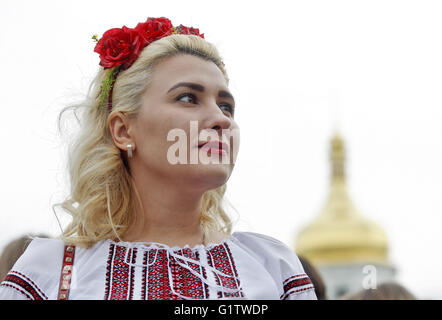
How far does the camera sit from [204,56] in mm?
3076

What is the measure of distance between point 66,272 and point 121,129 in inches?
24.3

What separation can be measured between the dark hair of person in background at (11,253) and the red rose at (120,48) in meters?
1.39

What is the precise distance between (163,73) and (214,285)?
832mm

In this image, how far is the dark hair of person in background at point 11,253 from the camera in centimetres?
421

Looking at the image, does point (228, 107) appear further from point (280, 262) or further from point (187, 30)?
point (280, 262)

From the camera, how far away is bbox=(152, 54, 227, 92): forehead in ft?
9.62

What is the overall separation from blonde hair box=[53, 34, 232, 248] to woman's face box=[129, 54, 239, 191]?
0.06 m

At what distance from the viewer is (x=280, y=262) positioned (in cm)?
292

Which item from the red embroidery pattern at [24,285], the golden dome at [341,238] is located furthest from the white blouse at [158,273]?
the golden dome at [341,238]

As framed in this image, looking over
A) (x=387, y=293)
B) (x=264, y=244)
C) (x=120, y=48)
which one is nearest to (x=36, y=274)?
(x=264, y=244)

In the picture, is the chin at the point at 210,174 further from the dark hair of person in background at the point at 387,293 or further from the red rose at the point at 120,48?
the dark hair of person in background at the point at 387,293

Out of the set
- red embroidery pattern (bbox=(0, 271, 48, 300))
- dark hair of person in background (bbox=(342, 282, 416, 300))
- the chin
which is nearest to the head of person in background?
the chin

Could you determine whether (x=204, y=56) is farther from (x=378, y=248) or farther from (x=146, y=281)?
(x=378, y=248)

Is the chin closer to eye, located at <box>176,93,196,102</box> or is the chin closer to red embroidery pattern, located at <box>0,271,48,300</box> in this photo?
eye, located at <box>176,93,196,102</box>
